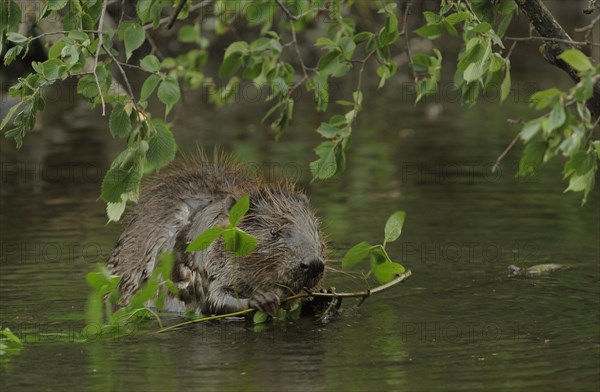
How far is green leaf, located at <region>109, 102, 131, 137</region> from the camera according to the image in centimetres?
639

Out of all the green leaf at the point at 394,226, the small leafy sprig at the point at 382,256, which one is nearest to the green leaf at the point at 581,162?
the small leafy sprig at the point at 382,256

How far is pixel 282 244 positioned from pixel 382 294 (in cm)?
111

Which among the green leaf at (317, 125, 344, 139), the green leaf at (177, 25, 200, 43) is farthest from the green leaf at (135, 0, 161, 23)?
the green leaf at (177, 25, 200, 43)

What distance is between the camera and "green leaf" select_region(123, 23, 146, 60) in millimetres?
6770

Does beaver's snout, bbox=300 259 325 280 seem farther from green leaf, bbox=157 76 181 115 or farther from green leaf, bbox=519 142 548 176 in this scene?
green leaf, bbox=519 142 548 176

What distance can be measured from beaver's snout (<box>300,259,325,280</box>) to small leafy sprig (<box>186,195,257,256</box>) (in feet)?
1.35

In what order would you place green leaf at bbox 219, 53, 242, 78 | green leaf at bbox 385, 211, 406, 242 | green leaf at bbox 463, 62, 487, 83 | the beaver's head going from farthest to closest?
green leaf at bbox 219, 53, 242, 78
the beaver's head
green leaf at bbox 385, 211, 406, 242
green leaf at bbox 463, 62, 487, 83

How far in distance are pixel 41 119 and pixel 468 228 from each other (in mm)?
10840

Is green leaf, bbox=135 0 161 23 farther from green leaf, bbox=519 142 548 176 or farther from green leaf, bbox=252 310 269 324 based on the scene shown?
green leaf, bbox=519 142 548 176

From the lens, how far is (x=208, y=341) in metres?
7.01

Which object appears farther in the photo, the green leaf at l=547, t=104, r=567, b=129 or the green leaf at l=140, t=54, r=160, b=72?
the green leaf at l=140, t=54, r=160, b=72

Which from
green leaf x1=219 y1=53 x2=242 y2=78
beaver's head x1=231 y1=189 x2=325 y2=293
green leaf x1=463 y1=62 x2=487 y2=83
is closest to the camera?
green leaf x1=463 y1=62 x2=487 y2=83

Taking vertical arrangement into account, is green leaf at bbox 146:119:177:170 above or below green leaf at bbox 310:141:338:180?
above

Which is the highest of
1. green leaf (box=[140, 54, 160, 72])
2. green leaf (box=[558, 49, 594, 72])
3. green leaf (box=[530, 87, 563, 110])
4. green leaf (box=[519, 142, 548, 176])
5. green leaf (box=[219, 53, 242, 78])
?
green leaf (box=[219, 53, 242, 78])
